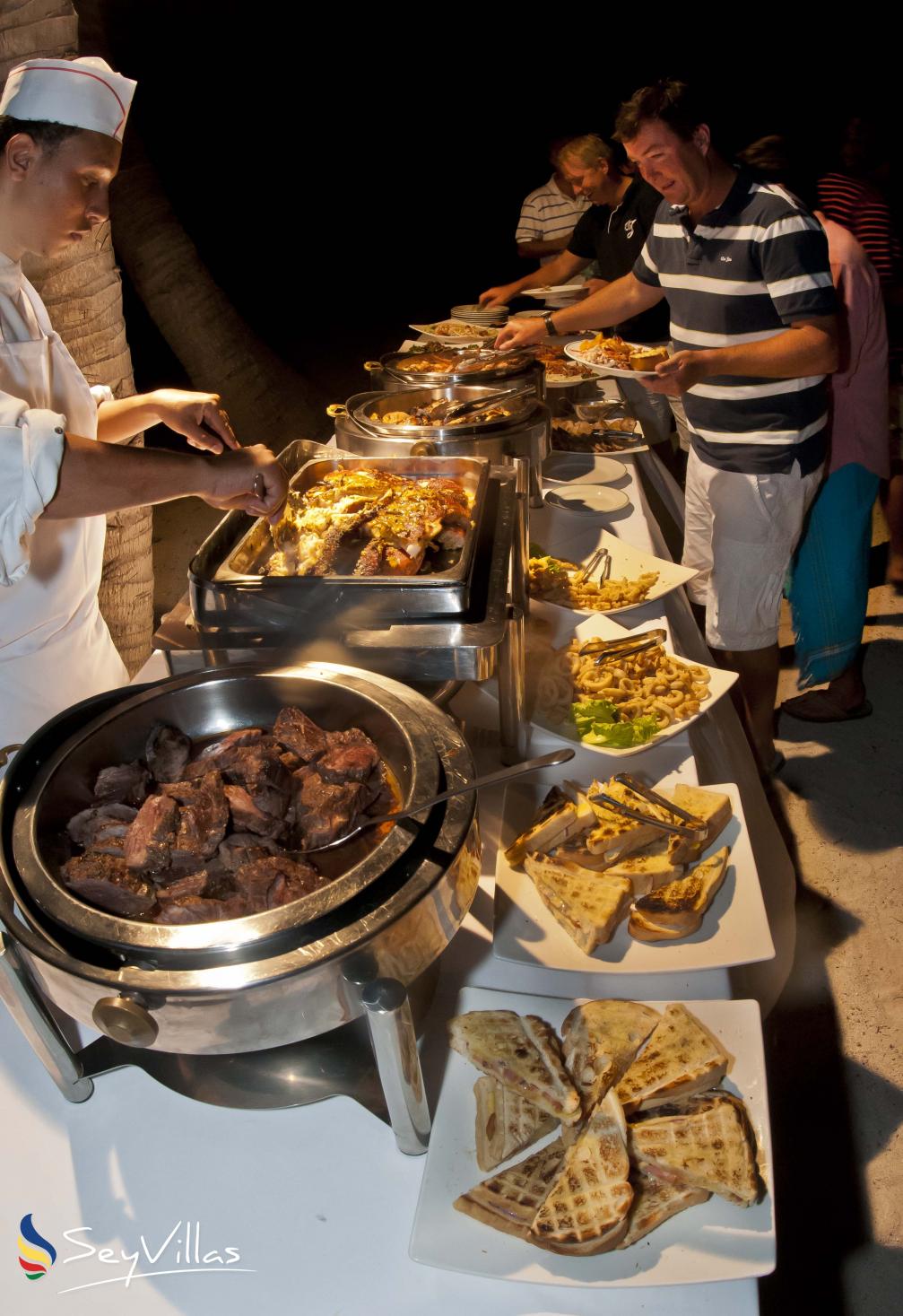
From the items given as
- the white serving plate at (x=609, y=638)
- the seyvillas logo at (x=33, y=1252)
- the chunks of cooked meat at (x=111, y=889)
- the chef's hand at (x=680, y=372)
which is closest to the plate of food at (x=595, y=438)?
the chef's hand at (x=680, y=372)

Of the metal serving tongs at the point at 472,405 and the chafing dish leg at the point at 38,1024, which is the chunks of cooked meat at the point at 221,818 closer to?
the chafing dish leg at the point at 38,1024

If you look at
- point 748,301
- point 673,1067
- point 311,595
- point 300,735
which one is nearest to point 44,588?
point 311,595

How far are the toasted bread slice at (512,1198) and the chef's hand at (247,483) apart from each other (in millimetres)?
1140

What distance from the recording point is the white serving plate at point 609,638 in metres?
1.48

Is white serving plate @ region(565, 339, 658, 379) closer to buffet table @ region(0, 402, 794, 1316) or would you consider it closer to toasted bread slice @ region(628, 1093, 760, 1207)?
buffet table @ region(0, 402, 794, 1316)

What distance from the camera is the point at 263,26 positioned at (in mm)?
11062

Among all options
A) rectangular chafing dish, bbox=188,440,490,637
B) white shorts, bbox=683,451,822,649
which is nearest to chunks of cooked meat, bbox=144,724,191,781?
rectangular chafing dish, bbox=188,440,490,637

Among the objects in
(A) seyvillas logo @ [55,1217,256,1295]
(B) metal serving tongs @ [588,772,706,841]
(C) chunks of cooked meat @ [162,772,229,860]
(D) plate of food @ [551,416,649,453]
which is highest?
(C) chunks of cooked meat @ [162,772,229,860]

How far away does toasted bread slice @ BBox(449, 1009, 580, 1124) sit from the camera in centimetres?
95

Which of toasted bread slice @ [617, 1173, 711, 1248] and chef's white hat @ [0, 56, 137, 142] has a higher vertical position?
chef's white hat @ [0, 56, 137, 142]

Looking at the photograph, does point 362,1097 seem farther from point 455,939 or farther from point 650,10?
point 650,10

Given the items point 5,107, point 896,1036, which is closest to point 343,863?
point 5,107

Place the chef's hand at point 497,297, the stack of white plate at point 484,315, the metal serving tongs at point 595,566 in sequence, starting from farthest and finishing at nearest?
the chef's hand at point 497,297 < the stack of white plate at point 484,315 < the metal serving tongs at point 595,566

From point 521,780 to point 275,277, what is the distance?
37.5 ft
